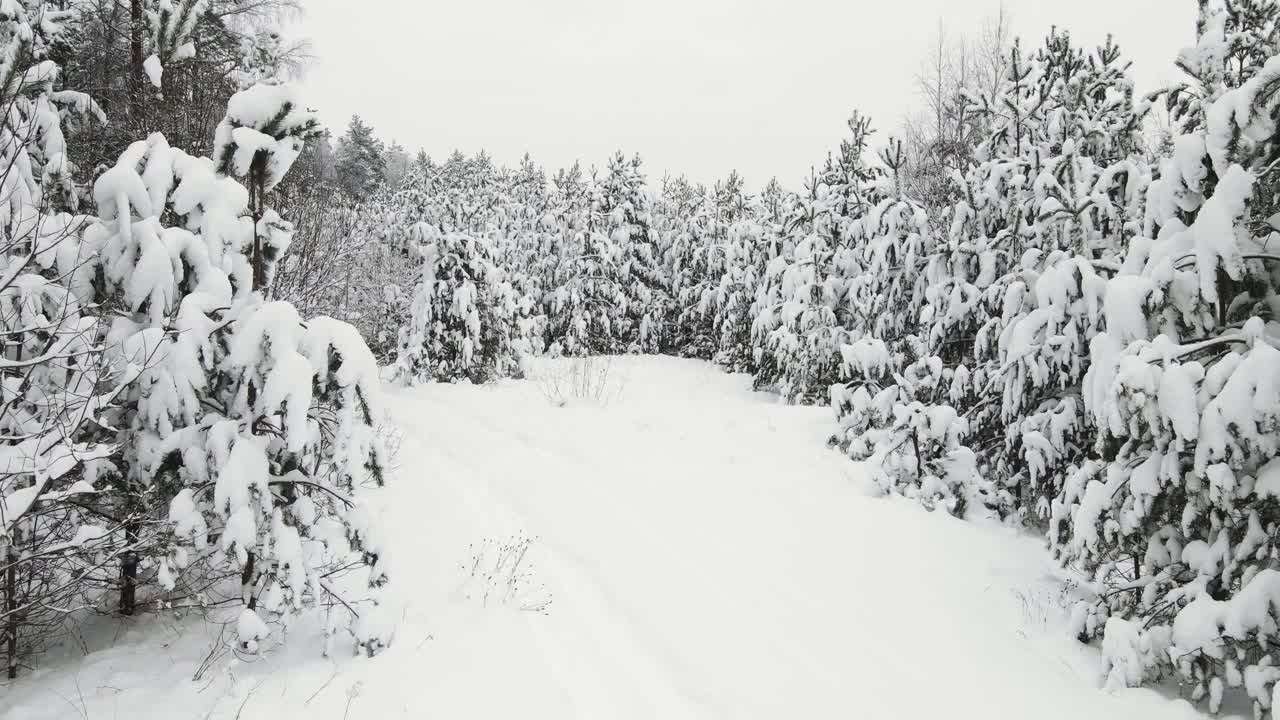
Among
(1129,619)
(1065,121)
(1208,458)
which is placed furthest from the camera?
(1065,121)

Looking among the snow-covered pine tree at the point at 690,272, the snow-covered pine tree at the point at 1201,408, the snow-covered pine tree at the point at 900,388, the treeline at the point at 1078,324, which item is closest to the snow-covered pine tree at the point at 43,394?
the treeline at the point at 1078,324

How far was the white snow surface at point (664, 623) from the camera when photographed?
11.7 ft

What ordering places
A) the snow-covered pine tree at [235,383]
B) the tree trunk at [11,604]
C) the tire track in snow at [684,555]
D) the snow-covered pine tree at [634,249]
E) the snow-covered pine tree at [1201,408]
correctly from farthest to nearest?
1. the snow-covered pine tree at [634,249]
2. the tire track in snow at [684,555]
3. the snow-covered pine tree at [235,383]
4. the snow-covered pine tree at [1201,408]
5. the tree trunk at [11,604]

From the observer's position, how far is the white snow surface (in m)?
3.57

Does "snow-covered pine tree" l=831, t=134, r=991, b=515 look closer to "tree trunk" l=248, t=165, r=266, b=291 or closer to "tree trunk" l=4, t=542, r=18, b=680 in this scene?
"tree trunk" l=248, t=165, r=266, b=291

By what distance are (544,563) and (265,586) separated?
7.39ft

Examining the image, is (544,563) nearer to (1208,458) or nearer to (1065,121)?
(1208,458)

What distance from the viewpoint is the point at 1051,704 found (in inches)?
151

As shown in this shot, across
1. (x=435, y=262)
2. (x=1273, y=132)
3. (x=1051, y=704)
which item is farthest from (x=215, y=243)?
(x=435, y=262)

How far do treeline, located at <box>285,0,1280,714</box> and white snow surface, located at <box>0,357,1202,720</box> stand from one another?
1.99ft

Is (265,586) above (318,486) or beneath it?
A: beneath

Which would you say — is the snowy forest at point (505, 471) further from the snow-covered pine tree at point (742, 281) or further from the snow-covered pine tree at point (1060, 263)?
the snow-covered pine tree at point (742, 281)

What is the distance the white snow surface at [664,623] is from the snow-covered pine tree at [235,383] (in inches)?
16.1

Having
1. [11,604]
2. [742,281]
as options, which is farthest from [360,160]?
[11,604]
